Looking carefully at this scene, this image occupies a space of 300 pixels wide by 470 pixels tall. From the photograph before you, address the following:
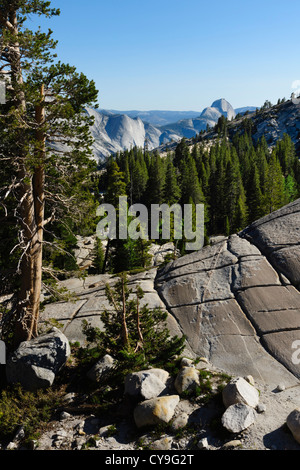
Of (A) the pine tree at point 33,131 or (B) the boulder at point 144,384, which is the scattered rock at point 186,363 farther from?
(A) the pine tree at point 33,131

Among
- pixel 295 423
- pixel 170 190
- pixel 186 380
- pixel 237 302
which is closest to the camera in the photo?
pixel 295 423

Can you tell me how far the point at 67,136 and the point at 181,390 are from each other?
10.1 meters

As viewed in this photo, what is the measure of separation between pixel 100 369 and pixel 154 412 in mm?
3133

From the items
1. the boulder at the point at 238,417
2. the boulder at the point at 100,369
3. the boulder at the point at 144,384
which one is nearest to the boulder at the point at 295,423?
the boulder at the point at 238,417

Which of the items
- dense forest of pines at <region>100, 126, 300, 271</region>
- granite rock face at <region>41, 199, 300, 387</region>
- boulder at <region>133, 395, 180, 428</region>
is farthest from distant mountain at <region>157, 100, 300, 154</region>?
boulder at <region>133, 395, 180, 428</region>

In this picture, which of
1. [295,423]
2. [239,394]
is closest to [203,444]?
[239,394]

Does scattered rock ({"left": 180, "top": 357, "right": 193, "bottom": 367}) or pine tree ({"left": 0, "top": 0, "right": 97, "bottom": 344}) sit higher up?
pine tree ({"left": 0, "top": 0, "right": 97, "bottom": 344})

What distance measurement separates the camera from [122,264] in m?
33.7

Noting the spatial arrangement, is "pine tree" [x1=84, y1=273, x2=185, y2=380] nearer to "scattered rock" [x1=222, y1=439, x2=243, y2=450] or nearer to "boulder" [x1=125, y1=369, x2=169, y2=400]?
"boulder" [x1=125, y1=369, x2=169, y2=400]

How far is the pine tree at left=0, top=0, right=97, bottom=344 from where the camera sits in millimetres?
10484

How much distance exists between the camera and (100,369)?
11930 millimetres

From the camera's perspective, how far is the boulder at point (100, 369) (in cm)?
1178

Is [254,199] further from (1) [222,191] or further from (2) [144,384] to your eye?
(2) [144,384]

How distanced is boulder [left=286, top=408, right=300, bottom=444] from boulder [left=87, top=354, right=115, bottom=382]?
6.28 m
